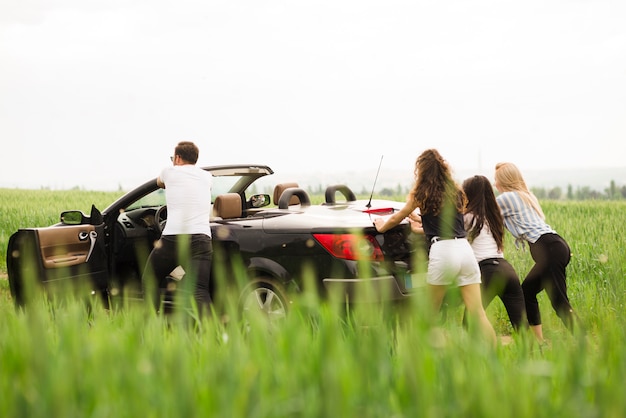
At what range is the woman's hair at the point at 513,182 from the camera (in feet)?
21.0

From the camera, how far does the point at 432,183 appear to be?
18.0 feet

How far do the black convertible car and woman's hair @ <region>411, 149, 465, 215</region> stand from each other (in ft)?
1.40

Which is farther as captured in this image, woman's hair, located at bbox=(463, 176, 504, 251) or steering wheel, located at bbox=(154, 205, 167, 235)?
steering wheel, located at bbox=(154, 205, 167, 235)

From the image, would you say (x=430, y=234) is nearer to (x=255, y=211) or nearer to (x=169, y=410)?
(x=255, y=211)

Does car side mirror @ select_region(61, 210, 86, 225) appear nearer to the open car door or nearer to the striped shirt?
the open car door

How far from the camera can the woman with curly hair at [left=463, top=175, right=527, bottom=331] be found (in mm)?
6027

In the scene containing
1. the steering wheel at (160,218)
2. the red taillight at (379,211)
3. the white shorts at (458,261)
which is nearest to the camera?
the white shorts at (458,261)

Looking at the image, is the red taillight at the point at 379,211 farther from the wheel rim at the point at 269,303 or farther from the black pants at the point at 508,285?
the wheel rim at the point at 269,303

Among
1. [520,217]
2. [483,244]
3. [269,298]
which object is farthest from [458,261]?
[269,298]

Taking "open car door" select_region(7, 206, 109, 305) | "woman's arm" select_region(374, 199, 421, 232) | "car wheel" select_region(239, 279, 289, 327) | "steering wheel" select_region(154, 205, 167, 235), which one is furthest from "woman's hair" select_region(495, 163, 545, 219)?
"open car door" select_region(7, 206, 109, 305)

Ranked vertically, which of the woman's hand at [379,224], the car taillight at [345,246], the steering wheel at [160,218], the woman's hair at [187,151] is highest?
the woman's hair at [187,151]

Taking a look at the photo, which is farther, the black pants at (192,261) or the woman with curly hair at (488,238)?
the black pants at (192,261)

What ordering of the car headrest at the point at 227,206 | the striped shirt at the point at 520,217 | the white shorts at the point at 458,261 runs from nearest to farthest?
the white shorts at the point at 458,261, the striped shirt at the point at 520,217, the car headrest at the point at 227,206

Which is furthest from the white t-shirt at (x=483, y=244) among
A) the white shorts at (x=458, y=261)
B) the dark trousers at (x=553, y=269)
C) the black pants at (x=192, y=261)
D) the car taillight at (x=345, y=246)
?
the black pants at (x=192, y=261)
